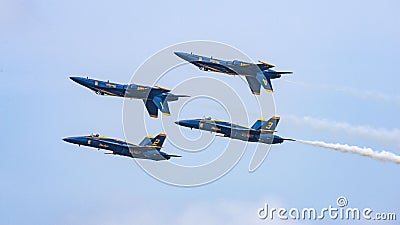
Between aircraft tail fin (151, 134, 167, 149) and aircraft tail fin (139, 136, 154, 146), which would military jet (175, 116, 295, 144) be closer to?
aircraft tail fin (151, 134, 167, 149)

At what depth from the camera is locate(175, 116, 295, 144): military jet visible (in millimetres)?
123688

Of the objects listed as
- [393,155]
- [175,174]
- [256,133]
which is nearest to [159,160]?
[175,174]

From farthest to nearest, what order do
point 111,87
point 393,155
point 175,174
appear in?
1. point 111,87
2. point 175,174
3. point 393,155

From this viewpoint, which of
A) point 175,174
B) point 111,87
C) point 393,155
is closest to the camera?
point 393,155

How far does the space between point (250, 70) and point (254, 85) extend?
2.67 meters

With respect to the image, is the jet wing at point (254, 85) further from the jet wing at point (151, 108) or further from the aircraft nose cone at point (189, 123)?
the jet wing at point (151, 108)

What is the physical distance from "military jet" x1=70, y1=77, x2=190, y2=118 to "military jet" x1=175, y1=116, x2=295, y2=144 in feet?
25.5

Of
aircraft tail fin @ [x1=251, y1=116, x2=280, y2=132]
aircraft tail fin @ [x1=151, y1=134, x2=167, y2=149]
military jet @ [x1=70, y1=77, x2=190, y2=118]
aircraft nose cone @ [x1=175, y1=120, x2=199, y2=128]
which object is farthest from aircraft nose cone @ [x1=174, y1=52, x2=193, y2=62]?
aircraft tail fin @ [x1=251, y1=116, x2=280, y2=132]

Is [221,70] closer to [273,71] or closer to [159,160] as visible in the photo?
[273,71]

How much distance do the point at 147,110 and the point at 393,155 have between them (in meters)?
35.3

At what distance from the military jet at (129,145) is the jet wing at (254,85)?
14.3m

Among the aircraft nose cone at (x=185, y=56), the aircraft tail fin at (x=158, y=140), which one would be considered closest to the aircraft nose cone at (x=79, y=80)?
the aircraft tail fin at (x=158, y=140)

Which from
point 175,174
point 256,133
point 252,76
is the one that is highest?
point 252,76

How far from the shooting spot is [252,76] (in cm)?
12462
